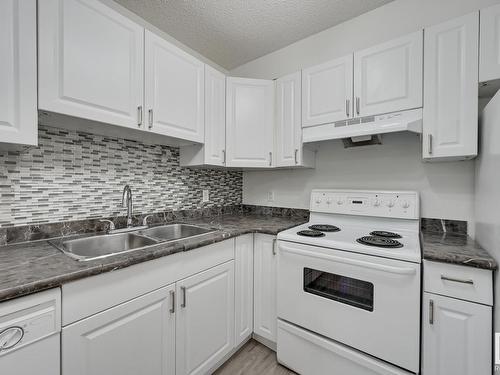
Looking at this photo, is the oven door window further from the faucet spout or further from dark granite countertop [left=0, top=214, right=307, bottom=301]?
the faucet spout

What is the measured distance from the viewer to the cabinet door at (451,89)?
4.17 feet

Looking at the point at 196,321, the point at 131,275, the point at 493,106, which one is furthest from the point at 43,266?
the point at 493,106

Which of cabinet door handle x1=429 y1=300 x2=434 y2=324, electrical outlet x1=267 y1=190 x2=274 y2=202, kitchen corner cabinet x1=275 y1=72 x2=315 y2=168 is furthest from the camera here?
electrical outlet x1=267 y1=190 x2=274 y2=202

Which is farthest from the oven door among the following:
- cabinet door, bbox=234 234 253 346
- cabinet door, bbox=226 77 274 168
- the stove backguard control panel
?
cabinet door, bbox=226 77 274 168

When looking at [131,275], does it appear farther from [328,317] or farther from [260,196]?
[260,196]

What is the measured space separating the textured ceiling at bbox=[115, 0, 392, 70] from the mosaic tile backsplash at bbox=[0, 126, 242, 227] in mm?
1032

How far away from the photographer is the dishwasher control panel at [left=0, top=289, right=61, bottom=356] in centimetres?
69

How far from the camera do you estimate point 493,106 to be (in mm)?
1064

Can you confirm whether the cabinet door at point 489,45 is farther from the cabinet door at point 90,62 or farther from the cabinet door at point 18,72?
the cabinet door at point 18,72

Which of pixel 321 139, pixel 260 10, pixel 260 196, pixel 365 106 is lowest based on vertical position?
pixel 260 196

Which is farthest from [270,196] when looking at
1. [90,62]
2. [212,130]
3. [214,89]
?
[90,62]

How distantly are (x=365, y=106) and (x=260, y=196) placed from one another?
1.35 m

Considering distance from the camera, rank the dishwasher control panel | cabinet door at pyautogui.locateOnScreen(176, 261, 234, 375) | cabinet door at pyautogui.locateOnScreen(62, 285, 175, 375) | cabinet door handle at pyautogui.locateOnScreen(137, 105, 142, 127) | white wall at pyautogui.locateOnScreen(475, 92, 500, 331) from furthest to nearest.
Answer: cabinet door handle at pyautogui.locateOnScreen(137, 105, 142, 127) < cabinet door at pyautogui.locateOnScreen(176, 261, 234, 375) < white wall at pyautogui.locateOnScreen(475, 92, 500, 331) < cabinet door at pyautogui.locateOnScreen(62, 285, 175, 375) < the dishwasher control panel

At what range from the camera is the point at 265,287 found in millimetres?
1706
